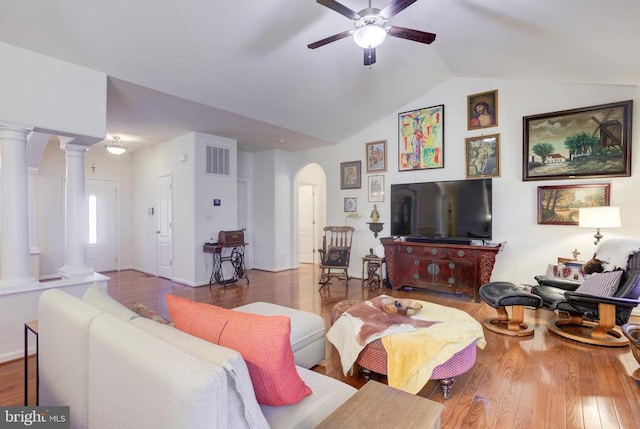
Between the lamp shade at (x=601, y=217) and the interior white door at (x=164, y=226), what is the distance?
245 inches

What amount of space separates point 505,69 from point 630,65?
128 cm

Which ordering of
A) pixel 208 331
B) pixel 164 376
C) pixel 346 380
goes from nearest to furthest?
pixel 164 376, pixel 208 331, pixel 346 380

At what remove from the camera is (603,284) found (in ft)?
9.87

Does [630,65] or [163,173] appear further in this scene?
[163,173]

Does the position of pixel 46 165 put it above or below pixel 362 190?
above

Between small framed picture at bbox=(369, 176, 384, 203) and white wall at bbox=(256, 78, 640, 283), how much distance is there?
0.10 meters

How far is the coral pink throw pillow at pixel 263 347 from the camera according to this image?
3.82ft

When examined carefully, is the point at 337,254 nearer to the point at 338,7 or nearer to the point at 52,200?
the point at 338,7

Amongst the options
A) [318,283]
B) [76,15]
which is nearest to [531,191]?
[318,283]

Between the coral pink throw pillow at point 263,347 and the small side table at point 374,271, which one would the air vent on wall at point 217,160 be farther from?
the coral pink throw pillow at point 263,347

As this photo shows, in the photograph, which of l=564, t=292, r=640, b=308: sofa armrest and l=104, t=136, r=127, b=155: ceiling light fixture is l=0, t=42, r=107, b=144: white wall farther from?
l=564, t=292, r=640, b=308: sofa armrest

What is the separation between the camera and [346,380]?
2.39 metres

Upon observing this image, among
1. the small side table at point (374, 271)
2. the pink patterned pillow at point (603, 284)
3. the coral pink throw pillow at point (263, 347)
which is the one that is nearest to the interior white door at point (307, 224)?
the small side table at point (374, 271)

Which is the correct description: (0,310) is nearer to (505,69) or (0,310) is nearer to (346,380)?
(346,380)
